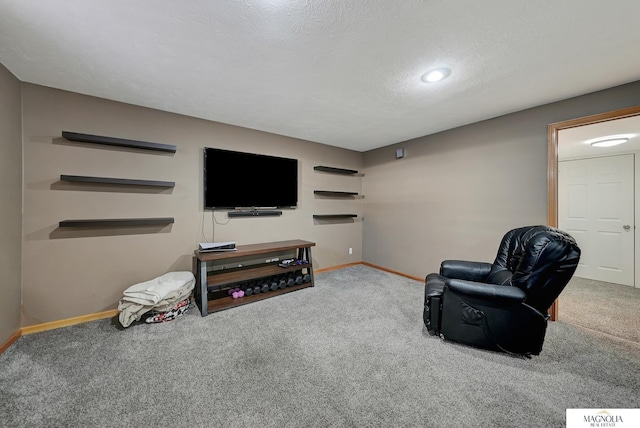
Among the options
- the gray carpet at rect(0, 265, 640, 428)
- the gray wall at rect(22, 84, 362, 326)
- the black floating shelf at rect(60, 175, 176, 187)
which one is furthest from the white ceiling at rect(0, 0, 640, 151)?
the gray carpet at rect(0, 265, 640, 428)

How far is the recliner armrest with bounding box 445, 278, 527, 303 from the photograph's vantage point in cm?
185

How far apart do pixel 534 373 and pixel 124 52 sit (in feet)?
13.0

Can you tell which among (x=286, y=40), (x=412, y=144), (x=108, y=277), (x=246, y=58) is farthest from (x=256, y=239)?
(x=412, y=144)

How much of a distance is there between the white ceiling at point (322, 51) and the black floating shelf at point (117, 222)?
1.34 meters

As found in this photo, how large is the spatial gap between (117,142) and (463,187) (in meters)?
4.40

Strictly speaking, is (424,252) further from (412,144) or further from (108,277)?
(108,277)

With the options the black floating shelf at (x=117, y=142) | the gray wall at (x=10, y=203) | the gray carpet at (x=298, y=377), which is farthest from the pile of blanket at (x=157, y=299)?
the black floating shelf at (x=117, y=142)

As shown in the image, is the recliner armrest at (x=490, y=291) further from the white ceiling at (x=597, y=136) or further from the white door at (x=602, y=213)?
the white door at (x=602, y=213)

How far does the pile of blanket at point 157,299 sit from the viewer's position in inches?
94.0

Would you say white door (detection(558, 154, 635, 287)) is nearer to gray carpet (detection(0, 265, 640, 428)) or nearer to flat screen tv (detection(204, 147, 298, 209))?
gray carpet (detection(0, 265, 640, 428))

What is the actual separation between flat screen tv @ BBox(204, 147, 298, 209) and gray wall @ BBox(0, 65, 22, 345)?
1605 mm

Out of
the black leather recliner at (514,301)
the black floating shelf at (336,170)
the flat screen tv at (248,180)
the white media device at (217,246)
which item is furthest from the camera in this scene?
the black floating shelf at (336,170)

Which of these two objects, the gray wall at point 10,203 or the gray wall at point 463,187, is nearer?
the gray wall at point 10,203

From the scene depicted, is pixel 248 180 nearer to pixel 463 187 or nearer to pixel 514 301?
pixel 463 187
